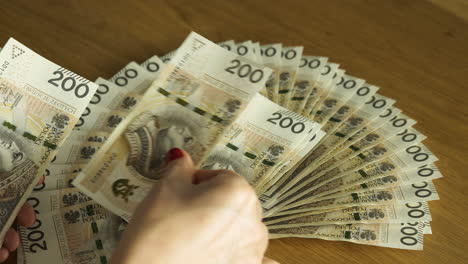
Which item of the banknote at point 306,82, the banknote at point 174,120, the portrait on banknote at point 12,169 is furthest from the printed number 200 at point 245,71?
the portrait on banknote at point 12,169

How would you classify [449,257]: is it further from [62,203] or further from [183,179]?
[62,203]

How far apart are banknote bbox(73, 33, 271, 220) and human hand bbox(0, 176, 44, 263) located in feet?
Result: 0.28

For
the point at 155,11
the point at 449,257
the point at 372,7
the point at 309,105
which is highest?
the point at 372,7

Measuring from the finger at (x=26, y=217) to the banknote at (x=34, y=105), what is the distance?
65mm

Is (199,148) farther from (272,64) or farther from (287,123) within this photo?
(272,64)

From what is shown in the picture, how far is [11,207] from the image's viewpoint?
0.73 metres

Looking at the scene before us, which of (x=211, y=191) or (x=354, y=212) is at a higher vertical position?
(x=354, y=212)

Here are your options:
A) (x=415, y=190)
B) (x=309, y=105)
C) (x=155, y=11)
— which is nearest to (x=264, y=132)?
(x=309, y=105)

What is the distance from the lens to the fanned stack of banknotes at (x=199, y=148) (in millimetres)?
765

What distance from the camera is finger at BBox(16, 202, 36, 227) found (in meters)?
0.75

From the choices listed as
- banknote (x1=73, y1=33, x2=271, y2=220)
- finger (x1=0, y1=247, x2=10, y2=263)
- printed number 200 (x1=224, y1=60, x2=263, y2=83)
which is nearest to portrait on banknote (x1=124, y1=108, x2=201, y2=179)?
banknote (x1=73, y1=33, x2=271, y2=220)

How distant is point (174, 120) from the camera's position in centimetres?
83

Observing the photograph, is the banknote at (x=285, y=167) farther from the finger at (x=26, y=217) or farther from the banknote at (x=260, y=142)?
the finger at (x=26, y=217)

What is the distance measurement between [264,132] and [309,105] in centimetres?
13
